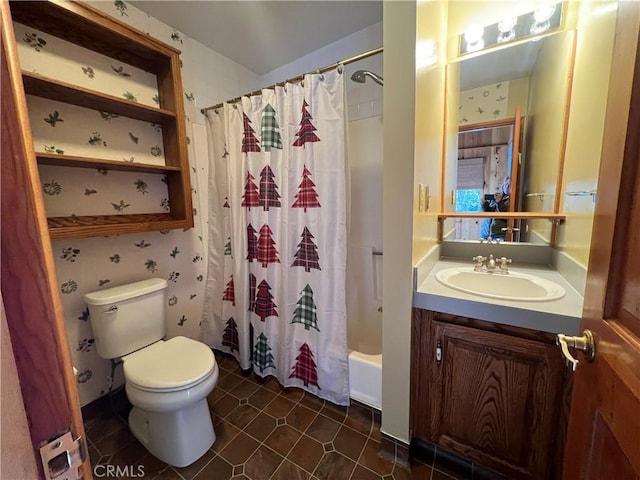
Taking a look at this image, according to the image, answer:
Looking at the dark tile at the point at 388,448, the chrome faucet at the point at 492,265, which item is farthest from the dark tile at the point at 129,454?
the chrome faucet at the point at 492,265

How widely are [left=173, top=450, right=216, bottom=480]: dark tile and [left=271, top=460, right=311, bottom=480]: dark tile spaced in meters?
0.35

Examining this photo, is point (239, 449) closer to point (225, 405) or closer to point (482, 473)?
point (225, 405)

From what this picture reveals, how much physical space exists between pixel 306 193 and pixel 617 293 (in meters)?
1.28

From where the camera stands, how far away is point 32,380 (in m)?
0.32

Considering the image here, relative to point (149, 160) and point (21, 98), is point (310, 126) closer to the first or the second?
point (149, 160)

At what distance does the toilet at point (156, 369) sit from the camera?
1205mm

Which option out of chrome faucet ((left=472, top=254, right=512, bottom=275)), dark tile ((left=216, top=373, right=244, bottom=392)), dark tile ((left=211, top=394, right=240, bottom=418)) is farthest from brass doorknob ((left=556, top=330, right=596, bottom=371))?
dark tile ((left=216, top=373, right=244, bottom=392))

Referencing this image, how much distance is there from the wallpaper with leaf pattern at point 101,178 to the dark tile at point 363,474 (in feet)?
4.84

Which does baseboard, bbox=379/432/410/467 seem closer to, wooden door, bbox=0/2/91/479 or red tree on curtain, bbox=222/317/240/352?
red tree on curtain, bbox=222/317/240/352

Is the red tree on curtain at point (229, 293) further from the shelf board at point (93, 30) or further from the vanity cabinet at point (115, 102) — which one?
the shelf board at point (93, 30)

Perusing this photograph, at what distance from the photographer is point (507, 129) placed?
153 cm

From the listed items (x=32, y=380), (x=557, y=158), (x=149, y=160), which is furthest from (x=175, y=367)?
(x=557, y=158)

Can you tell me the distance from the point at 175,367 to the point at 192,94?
182cm

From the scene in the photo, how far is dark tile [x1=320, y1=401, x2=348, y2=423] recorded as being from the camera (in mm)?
1489
